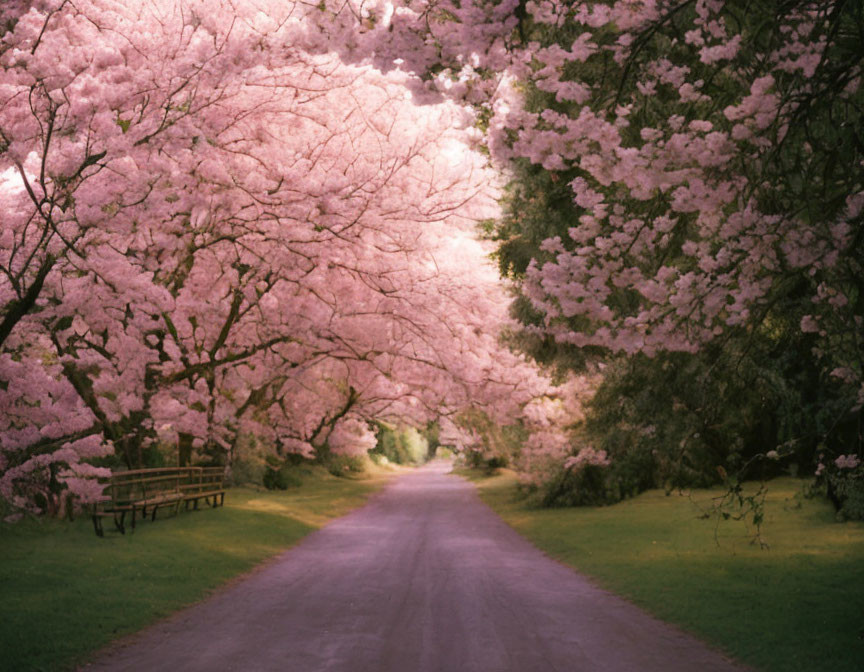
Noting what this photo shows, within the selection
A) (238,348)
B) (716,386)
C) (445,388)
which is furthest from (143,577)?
(445,388)

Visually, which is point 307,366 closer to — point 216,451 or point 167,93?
point 216,451

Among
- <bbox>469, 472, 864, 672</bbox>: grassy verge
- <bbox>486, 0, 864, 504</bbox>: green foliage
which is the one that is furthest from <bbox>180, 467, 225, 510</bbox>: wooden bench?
<bbox>486, 0, 864, 504</bbox>: green foliage

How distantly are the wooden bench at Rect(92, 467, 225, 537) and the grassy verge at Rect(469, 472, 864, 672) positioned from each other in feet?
28.1

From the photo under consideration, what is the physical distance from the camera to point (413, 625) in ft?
26.3

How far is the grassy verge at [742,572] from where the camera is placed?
738cm

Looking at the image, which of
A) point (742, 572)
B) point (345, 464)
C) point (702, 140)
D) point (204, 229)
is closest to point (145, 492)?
point (204, 229)

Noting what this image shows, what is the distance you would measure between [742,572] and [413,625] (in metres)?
5.73

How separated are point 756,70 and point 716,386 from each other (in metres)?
6.38

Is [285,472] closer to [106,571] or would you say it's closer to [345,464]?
[345,464]

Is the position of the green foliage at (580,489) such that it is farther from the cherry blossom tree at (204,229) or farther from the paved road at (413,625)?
the paved road at (413,625)

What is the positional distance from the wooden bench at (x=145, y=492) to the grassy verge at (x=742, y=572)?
8560 mm

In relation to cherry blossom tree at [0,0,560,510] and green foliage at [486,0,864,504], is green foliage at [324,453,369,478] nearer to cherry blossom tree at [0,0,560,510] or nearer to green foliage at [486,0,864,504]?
cherry blossom tree at [0,0,560,510]

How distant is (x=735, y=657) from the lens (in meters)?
6.96

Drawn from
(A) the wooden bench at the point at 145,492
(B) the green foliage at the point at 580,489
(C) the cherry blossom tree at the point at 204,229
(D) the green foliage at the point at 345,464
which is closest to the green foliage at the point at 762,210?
(B) the green foliage at the point at 580,489
